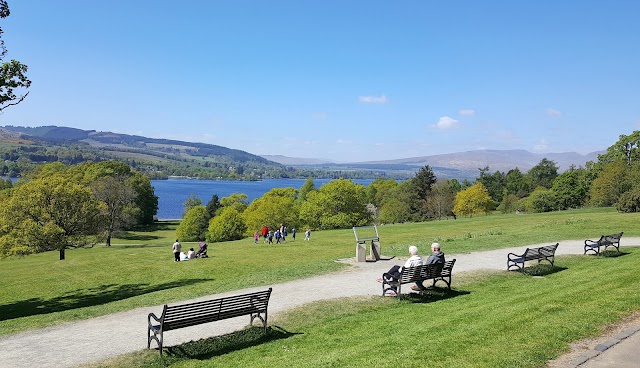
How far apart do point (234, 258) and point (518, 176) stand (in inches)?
4679

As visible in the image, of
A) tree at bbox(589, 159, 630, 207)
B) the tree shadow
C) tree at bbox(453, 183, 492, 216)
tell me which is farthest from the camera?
tree at bbox(453, 183, 492, 216)

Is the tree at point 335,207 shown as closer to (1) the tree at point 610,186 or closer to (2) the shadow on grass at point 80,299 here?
(1) the tree at point 610,186

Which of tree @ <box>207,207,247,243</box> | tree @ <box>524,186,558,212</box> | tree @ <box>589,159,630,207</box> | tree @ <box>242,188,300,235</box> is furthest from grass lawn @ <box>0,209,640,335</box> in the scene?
tree @ <box>524,186,558,212</box>

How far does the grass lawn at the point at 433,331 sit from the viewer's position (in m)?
8.11

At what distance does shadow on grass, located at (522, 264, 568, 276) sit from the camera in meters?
16.9

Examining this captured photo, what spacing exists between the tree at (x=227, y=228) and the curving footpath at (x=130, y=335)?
53.1 meters

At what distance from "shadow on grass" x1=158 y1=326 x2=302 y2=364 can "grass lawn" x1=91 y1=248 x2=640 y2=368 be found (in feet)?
0.08

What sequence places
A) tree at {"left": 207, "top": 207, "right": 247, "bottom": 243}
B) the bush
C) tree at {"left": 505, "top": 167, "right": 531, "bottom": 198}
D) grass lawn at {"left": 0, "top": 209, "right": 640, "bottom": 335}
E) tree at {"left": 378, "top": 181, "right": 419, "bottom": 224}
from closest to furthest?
grass lawn at {"left": 0, "top": 209, "right": 640, "bottom": 335} → the bush → tree at {"left": 207, "top": 207, "right": 247, "bottom": 243} → tree at {"left": 378, "top": 181, "right": 419, "bottom": 224} → tree at {"left": 505, "top": 167, "right": 531, "bottom": 198}

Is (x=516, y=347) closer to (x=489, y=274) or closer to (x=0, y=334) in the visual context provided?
(x=489, y=274)

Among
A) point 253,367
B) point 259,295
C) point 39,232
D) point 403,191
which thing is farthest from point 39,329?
point 403,191

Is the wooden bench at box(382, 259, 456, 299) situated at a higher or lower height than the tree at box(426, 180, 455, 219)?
higher

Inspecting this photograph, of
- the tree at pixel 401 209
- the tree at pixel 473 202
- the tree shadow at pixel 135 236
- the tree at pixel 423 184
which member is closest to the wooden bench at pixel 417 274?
the tree at pixel 473 202

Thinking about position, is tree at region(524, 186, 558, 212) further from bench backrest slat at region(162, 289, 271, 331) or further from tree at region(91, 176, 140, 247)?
bench backrest slat at region(162, 289, 271, 331)

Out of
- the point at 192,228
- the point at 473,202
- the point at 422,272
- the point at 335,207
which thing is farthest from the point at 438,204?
the point at 422,272
